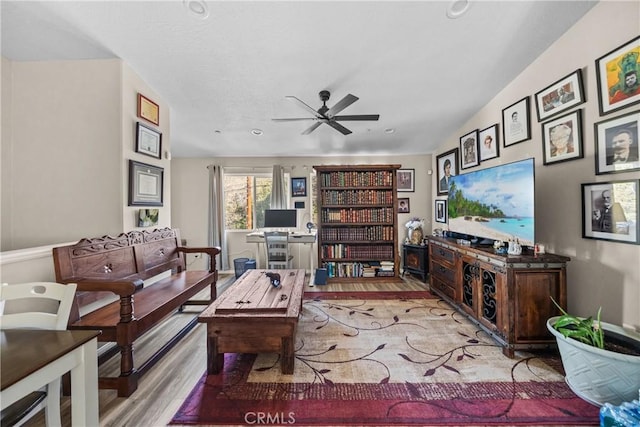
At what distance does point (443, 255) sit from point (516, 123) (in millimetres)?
1680

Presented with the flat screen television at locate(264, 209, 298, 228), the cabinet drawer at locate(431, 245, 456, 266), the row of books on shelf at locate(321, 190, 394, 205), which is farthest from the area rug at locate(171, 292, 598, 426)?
the flat screen television at locate(264, 209, 298, 228)

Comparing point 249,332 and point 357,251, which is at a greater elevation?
point 357,251

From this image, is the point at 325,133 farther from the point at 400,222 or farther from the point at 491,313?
the point at 491,313

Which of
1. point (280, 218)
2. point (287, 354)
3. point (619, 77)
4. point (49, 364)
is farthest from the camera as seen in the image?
point (280, 218)

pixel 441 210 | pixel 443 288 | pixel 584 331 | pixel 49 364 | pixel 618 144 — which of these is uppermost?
pixel 618 144

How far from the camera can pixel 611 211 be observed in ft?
5.75

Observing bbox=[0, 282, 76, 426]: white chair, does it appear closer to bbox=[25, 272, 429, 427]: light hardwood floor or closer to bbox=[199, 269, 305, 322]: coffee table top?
bbox=[25, 272, 429, 427]: light hardwood floor

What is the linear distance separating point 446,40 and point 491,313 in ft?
7.94

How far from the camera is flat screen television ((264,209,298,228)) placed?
4.78 m

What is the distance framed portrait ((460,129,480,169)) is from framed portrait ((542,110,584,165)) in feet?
3.49

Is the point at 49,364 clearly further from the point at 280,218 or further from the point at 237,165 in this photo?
the point at 237,165

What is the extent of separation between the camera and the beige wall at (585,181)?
1.67 m

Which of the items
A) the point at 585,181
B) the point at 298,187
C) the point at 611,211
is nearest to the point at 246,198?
the point at 298,187

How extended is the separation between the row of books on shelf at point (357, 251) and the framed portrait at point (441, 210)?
117 centimetres
